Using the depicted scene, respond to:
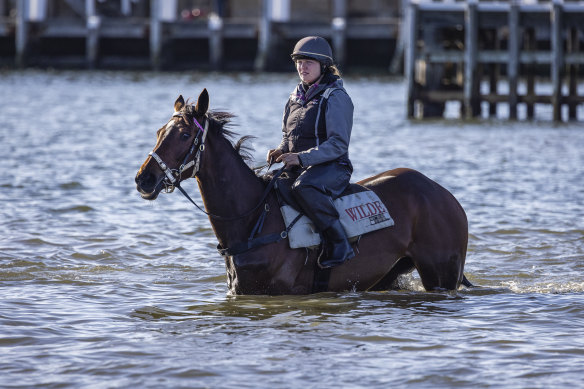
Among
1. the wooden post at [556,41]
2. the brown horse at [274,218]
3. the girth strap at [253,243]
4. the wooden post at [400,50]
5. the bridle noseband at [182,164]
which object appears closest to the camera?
the bridle noseband at [182,164]

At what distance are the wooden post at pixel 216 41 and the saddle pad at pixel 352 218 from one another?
42.6 m

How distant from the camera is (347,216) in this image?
8.21 m

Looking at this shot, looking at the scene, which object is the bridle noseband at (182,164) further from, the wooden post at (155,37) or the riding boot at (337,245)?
the wooden post at (155,37)

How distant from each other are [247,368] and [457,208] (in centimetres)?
256

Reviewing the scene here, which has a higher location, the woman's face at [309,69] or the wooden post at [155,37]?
the wooden post at [155,37]

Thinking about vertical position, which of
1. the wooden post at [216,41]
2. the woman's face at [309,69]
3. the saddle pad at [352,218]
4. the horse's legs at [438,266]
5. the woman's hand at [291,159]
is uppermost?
the wooden post at [216,41]

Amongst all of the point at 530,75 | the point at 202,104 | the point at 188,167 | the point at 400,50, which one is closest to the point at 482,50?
the point at 530,75

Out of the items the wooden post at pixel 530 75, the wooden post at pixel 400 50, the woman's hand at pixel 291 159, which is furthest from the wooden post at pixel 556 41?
the wooden post at pixel 400 50

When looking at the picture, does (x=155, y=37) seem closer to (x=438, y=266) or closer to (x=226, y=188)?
(x=438, y=266)

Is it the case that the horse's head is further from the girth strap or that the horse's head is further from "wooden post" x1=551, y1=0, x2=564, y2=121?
"wooden post" x1=551, y1=0, x2=564, y2=121

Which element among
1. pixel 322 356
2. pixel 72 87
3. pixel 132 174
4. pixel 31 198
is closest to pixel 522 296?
pixel 322 356

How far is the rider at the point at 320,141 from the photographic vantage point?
791cm

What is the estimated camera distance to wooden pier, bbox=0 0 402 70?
164ft

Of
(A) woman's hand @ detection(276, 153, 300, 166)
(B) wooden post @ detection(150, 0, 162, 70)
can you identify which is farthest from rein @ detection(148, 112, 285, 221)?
(B) wooden post @ detection(150, 0, 162, 70)
